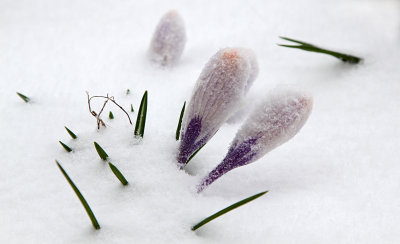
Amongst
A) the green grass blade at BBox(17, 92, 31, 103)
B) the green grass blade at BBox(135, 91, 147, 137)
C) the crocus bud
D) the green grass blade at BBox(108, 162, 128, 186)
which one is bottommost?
the green grass blade at BBox(108, 162, 128, 186)

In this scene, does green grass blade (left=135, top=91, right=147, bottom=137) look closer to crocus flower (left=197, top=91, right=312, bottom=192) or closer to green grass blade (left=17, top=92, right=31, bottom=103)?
crocus flower (left=197, top=91, right=312, bottom=192)

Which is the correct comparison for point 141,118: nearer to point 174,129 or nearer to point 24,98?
point 174,129

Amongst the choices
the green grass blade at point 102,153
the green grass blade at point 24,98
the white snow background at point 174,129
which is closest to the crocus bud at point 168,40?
the white snow background at point 174,129

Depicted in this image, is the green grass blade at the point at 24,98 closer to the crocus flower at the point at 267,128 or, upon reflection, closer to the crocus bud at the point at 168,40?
the crocus bud at the point at 168,40

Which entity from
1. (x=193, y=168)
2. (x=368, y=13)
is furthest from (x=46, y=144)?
(x=368, y=13)

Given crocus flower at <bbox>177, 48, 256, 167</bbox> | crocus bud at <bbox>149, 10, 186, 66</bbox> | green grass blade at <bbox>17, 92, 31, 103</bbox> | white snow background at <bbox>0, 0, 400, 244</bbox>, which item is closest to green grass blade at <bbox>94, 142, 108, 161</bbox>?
white snow background at <bbox>0, 0, 400, 244</bbox>

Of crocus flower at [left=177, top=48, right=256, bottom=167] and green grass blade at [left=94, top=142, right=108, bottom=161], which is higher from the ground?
crocus flower at [left=177, top=48, right=256, bottom=167]
